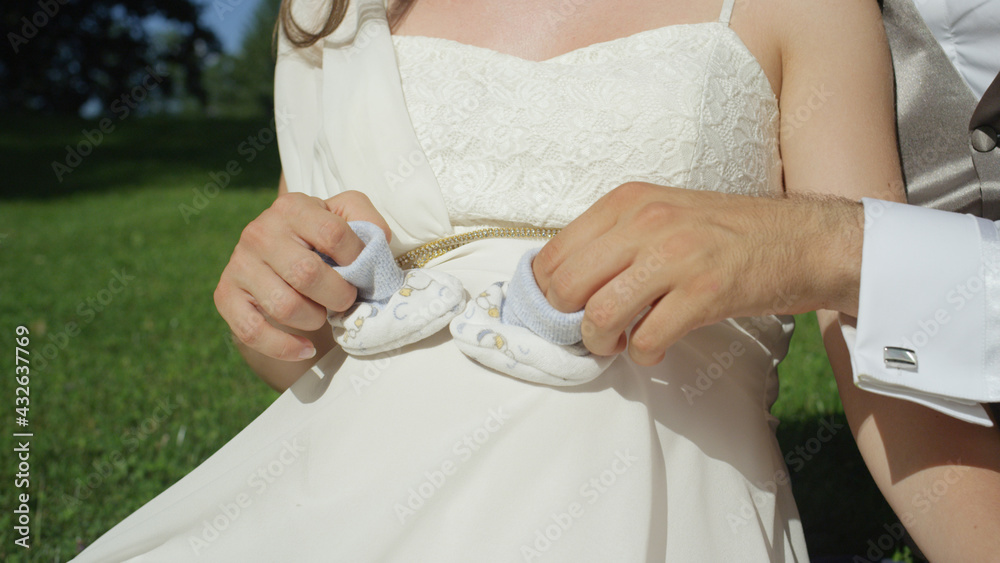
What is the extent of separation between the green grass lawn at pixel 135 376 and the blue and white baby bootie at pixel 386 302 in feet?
5.60

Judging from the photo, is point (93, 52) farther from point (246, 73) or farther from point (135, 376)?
point (246, 73)

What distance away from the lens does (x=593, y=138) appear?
1294mm

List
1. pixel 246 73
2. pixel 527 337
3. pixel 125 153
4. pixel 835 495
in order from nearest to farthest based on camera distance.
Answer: pixel 527 337 → pixel 835 495 → pixel 125 153 → pixel 246 73

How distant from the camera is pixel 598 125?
4.24 ft

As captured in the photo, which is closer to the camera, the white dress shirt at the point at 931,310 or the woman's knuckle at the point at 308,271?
the white dress shirt at the point at 931,310

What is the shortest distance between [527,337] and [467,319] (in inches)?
4.4

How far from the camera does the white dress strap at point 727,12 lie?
1372 mm

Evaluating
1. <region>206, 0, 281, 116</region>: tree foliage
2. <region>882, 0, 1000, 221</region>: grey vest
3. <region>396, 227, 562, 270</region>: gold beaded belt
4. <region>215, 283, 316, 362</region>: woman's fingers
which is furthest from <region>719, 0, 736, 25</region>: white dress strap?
<region>206, 0, 281, 116</region>: tree foliage

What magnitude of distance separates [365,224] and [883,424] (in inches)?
35.8

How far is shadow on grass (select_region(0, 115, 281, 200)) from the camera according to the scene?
1041 cm

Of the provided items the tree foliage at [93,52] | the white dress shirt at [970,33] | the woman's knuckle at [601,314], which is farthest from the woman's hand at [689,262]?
the tree foliage at [93,52]

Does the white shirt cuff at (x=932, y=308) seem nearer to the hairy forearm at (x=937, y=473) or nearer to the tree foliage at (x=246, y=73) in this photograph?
the hairy forearm at (x=937, y=473)

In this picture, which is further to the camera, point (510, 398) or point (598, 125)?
point (598, 125)

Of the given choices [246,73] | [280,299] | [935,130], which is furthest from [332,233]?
[246,73]
